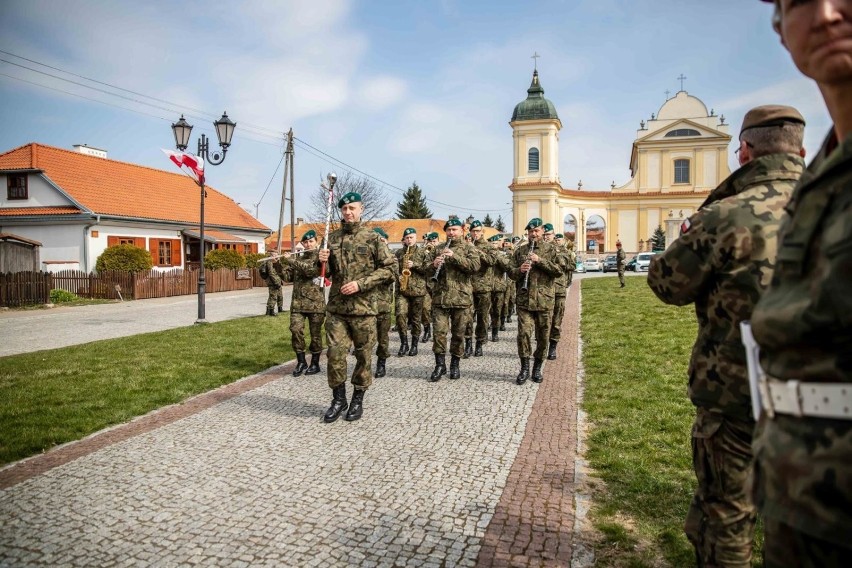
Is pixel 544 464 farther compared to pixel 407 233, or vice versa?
pixel 407 233

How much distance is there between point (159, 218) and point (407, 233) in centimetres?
2539

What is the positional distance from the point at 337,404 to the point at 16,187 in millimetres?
31761

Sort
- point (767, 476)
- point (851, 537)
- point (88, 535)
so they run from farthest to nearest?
point (88, 535)
point (767, 476)
point (851, 537)

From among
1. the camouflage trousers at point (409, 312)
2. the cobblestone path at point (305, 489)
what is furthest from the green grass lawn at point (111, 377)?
the camouflage trousers at point (409, 312)

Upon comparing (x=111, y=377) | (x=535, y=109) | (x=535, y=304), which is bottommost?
(x=111, y=377)

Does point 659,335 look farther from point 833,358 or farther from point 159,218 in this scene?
point 159,218

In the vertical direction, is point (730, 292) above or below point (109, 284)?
above

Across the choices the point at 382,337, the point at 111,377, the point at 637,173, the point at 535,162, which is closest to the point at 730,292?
the point at 382,337

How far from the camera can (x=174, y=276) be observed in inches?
1079

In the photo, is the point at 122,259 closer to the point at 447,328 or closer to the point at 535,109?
the point at 447,328

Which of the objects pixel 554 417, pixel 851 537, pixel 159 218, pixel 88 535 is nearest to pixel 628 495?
pixel 554 417

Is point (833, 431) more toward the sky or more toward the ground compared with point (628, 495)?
more toward the sky

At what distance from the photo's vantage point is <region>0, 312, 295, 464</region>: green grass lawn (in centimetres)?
600

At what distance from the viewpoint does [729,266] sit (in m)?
2.48
